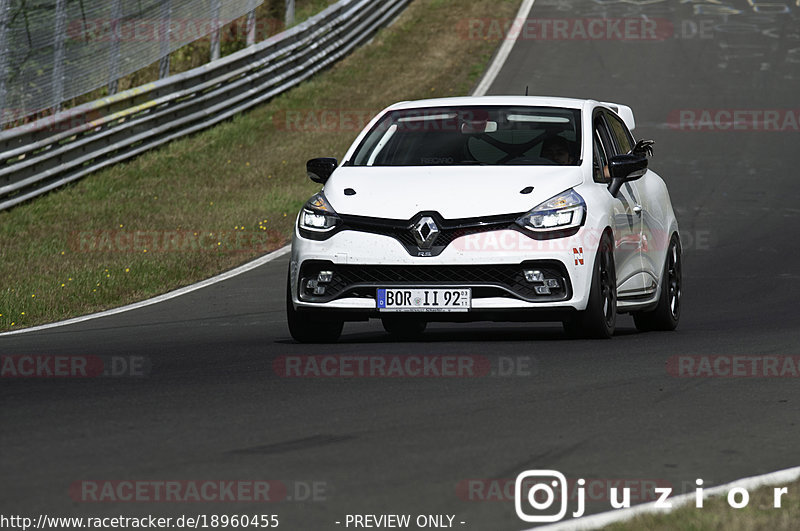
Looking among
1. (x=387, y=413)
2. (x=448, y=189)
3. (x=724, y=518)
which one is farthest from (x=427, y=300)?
(x=724, y=518)

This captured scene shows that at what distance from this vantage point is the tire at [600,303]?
9609 mm

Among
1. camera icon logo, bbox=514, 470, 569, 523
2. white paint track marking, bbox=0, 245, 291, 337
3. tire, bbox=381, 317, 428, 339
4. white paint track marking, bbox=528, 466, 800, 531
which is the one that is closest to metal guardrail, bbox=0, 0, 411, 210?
white paint track marking, bbox=0, 245, 291, 337

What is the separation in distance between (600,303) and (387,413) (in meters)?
2.98

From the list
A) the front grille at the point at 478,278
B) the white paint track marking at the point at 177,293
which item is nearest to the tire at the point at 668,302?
the front grille at the point at 478,278

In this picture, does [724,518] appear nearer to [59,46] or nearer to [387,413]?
[387,413]

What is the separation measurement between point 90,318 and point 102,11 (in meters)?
8.82

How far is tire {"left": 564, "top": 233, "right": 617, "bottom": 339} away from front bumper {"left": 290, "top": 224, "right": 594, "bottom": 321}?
0.10 m

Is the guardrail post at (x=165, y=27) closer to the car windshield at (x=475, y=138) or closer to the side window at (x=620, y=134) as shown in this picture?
the side window at (x=620, y=134)

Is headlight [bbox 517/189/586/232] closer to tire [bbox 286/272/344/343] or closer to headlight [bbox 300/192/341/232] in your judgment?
headlight [bbox 300/192/341/232]

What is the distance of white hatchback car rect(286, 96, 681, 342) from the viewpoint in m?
9.40

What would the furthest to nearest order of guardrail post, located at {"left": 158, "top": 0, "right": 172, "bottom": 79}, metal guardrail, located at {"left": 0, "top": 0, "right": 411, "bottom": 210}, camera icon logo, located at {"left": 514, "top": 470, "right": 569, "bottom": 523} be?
guardrail post, located at {"left": 158, "top": 0, "right": 172, "bottom": 79} < metal guardrail, located at {"left": 0, "top": 0, "right": 411, "bottom": 210} < camera icon logo, located at {"left": 514, "top": 470, "right": 569, "bottom": 523}

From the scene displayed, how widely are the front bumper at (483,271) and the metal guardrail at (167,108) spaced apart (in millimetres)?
11503

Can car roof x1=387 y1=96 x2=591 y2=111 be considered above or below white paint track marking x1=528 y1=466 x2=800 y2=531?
below

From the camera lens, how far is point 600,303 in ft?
31.8
